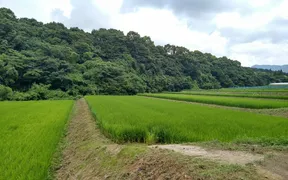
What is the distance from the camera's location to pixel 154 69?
6469 centimetres

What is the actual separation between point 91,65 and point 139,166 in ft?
146

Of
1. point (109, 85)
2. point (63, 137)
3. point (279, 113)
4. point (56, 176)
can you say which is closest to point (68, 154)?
point (56, 176)

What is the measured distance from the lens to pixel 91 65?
153ft

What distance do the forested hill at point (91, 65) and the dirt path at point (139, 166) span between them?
28.3m

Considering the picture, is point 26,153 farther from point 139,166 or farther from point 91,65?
point 91,65

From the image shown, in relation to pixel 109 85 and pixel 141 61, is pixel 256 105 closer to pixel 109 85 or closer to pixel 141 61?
pixel 109 85

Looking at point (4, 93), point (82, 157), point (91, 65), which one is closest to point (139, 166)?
point (82, 157)

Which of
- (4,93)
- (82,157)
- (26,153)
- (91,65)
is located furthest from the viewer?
(91,65)

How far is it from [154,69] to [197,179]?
6213 centimetres

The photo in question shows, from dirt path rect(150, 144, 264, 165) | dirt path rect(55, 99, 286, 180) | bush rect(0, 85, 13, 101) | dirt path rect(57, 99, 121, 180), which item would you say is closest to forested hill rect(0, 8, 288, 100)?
bush rect(0, 85, 13, 101)

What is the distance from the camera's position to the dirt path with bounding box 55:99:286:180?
3129mm

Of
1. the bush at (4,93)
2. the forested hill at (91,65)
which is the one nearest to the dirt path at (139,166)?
the bush at (4,93)

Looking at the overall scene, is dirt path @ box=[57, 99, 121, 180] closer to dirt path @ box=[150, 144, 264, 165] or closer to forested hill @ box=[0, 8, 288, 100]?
dirt path @ box=[150, 144, 264, 165]

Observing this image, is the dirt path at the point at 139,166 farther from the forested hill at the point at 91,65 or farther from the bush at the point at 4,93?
the forested hill at the point at 91,65
